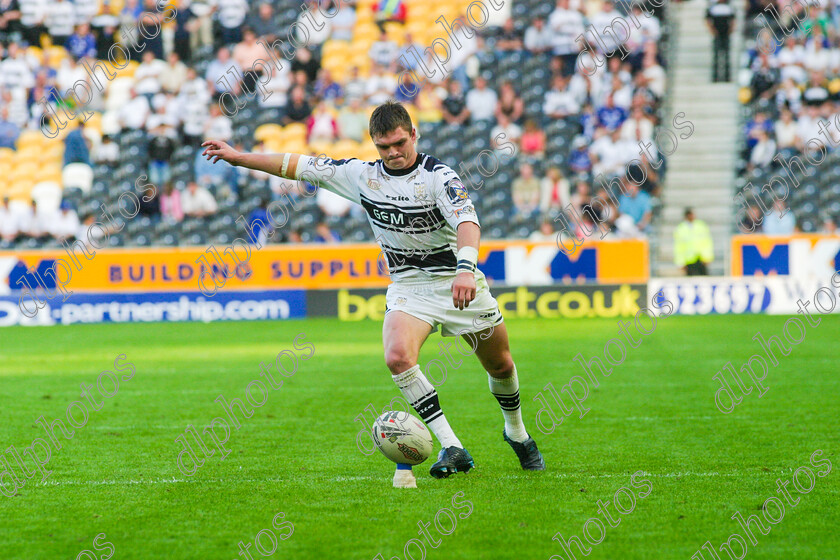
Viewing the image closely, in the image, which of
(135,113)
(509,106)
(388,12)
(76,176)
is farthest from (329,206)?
(388,12)

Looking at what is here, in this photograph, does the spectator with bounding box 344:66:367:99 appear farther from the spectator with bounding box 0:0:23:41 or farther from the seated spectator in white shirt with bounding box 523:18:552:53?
the spectator with bounding box 0:0:23:41

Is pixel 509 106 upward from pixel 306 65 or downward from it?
downward

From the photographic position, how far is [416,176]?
626cm

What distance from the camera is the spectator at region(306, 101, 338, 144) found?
23297mm

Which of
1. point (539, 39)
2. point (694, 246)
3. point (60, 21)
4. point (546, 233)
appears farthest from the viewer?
point (60, 21)

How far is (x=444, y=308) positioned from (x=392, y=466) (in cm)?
116

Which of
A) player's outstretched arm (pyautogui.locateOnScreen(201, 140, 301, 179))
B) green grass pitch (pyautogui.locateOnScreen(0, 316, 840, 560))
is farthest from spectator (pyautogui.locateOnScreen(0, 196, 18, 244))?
player's outstretched arm (pyautogui.locateOnScreen(201, 140, 301, 179))

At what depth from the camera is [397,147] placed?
6094 millimetres

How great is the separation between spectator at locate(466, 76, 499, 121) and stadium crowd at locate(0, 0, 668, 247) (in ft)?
0.11

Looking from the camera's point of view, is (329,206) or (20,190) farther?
(20,190)

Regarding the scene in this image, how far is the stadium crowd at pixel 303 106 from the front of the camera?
22531 millimetres

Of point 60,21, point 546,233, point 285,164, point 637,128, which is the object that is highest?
point 285,164

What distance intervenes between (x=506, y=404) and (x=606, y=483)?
85 centimetres

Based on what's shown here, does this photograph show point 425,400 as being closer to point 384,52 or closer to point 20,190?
point 384,52
